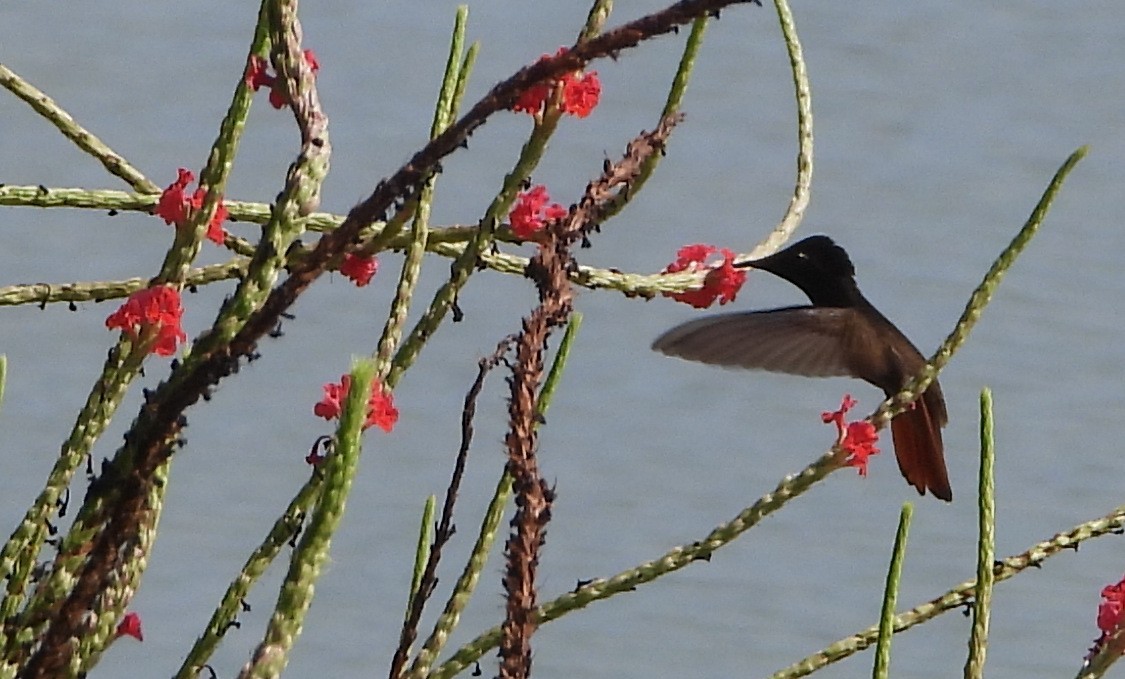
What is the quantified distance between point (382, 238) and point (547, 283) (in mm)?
380

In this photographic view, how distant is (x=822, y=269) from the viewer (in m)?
3.27

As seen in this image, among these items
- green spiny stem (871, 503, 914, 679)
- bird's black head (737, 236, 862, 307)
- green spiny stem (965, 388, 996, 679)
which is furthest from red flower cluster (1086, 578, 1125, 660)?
bird's black head (737, 236, 862, 307)

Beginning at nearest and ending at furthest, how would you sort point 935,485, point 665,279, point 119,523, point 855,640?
point 119,523 → point 855,640 → point 665,279 → point 935,485

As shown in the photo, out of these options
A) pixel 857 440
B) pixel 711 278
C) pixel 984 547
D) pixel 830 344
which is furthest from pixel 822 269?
pixel 984 547

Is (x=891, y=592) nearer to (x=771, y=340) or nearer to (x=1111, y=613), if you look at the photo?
(x=1111, y=613)

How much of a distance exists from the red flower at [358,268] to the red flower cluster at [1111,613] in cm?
65

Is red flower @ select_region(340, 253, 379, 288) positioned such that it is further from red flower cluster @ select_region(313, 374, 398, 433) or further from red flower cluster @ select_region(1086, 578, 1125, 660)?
red flower cluster @ select_region(1086, 578, 1125, 660)

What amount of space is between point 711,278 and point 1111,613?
0.60 m

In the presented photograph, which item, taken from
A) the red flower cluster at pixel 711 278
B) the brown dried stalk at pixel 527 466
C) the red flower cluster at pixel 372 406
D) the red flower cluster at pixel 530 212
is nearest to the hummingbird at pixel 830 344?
the red flower cluster at pixel 711 278

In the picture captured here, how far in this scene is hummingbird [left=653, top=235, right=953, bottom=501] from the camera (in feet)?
8.64

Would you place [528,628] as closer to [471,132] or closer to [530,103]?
[471,132]

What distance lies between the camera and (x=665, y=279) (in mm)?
1891

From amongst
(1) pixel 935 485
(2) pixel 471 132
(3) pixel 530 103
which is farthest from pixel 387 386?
(1) pixel 935 485

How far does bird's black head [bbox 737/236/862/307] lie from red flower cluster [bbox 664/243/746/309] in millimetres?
1284
